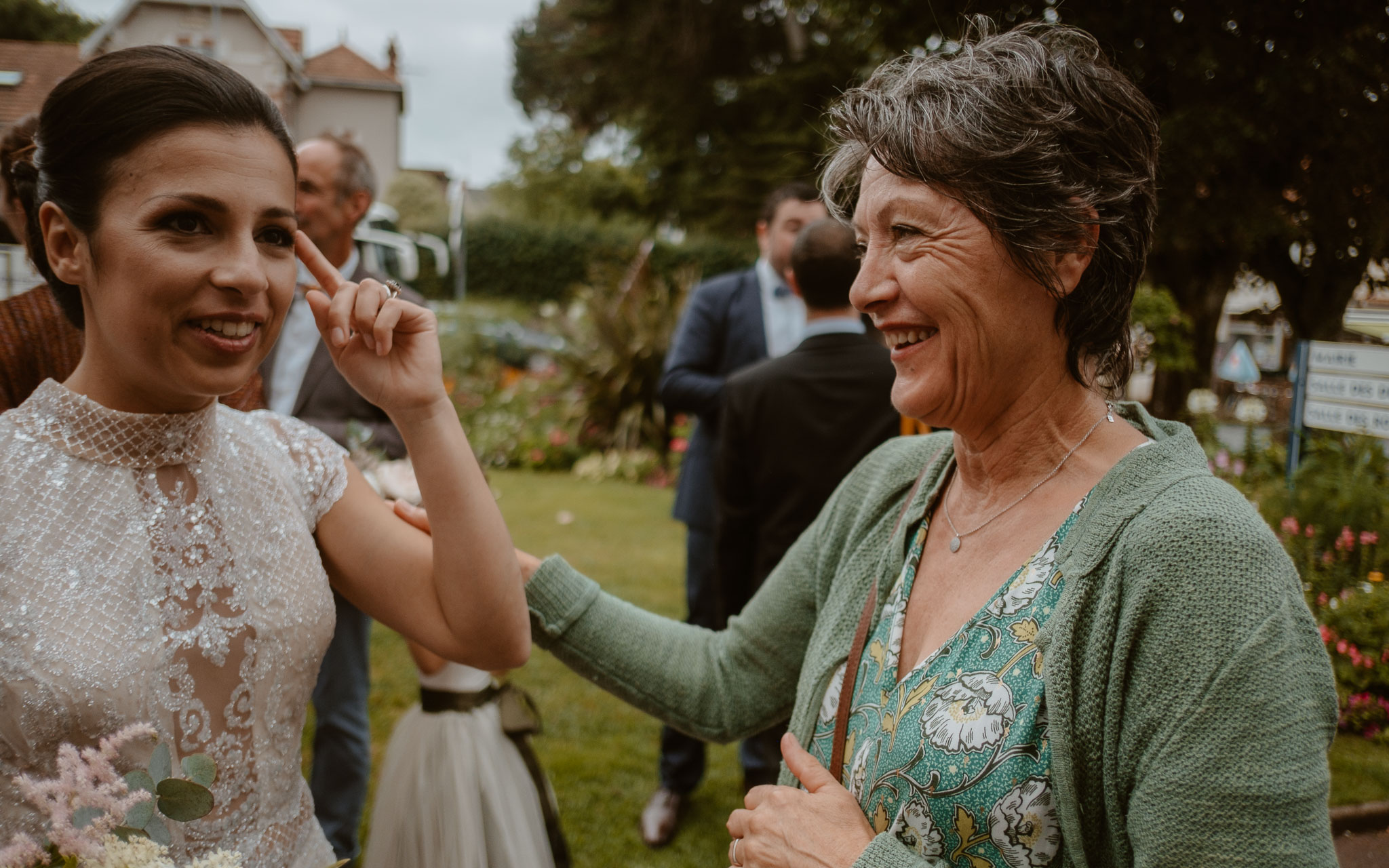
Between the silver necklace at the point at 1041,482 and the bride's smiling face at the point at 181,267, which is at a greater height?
the bride's smiling face at the point at 181,267

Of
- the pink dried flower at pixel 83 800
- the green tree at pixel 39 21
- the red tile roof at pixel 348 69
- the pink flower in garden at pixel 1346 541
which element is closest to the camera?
the pink dried flower at pixel 83 800

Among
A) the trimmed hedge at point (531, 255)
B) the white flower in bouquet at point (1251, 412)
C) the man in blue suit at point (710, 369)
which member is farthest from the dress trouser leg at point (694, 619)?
the trimmed hedge at point (531, 255)

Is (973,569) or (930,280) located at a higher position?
(930,280)

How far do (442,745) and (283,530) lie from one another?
1082 millimetres

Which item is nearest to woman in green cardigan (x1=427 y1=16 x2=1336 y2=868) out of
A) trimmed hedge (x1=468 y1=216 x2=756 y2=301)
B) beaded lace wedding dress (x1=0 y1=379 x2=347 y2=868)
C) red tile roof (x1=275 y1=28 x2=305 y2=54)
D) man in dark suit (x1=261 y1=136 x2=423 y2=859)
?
beaded lace wedding dress (x1=0 y1=379 x2=347 y2=868)

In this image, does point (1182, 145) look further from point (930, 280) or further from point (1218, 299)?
point (930, 280)

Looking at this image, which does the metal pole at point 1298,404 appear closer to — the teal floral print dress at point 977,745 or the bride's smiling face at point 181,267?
the teal floral print dress at point 977,745

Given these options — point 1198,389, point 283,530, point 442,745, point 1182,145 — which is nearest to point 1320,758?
point 283,530

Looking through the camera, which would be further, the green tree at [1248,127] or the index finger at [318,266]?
the green tree at [1248,127]

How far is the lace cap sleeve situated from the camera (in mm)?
1688

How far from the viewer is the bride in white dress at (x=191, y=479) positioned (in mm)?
1327

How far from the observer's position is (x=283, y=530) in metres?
1.60

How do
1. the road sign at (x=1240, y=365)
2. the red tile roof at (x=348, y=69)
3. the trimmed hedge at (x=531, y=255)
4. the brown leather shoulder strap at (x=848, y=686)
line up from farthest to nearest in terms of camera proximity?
the red tile roof at (x=348, y=69)
the trimmed hedge at (x=531, y=255)
the road sign at (x=1240, y=365)
the brown leather shoulder strap at (x=848, y=686)

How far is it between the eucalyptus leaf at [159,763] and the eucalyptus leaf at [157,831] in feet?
0.15
